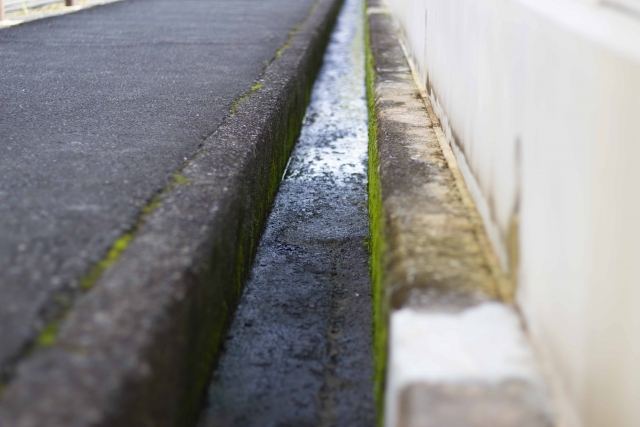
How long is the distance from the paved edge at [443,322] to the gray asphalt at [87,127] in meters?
0.64

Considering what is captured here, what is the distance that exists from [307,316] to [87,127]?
3.71 feet

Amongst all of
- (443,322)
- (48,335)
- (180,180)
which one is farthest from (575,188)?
(180,180)

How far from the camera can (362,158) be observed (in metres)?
3.86

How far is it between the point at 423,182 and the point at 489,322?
786 millimetres

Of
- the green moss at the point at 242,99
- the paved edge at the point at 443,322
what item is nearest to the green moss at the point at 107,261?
the paved edge at the point at 443,322

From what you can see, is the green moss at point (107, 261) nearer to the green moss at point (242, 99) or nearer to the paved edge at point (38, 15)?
the green moss at point (242, 99)

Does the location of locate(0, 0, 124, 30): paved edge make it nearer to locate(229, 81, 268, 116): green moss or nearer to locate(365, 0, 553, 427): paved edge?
locate(229, 81, 268, 116): green moss

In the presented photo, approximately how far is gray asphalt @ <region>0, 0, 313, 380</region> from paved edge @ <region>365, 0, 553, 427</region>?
64 centimetres

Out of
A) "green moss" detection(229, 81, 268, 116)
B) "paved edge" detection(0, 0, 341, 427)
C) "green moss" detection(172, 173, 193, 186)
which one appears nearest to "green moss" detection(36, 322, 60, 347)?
"paved edge" detection(0, 0, 341, 427)

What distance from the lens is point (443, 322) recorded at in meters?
1.37

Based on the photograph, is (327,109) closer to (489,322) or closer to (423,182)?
(423,182)

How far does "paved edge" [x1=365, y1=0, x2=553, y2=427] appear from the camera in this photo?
118cm

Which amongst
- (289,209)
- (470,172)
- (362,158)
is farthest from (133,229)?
(362,158)

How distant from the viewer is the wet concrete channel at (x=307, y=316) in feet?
5.67
